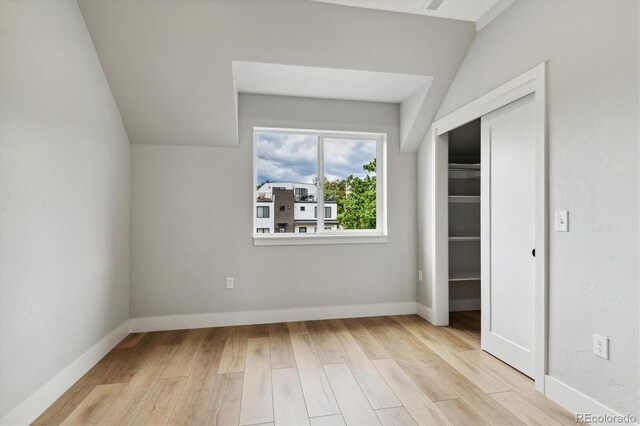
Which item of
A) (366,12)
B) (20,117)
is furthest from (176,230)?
(366,12)

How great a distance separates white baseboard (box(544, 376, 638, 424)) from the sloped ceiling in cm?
246

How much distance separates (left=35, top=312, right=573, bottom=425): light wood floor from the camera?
1851 millimetres

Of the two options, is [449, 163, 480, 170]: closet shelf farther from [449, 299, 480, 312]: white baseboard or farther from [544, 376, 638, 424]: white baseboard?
[544, 376, 638, 424]: white baseboard

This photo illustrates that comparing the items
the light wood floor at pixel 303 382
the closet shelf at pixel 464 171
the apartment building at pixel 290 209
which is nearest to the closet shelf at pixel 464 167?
the closet shelf at pixel 464 171

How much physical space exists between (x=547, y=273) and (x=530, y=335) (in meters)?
0.53

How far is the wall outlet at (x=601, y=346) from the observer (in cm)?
169

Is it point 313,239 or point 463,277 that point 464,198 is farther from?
point 313,239

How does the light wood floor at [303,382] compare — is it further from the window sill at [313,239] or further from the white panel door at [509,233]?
the window sill at [313,239]

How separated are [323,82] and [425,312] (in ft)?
8.38

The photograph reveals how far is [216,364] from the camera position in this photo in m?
2.50

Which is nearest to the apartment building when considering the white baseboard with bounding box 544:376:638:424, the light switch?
the light switch

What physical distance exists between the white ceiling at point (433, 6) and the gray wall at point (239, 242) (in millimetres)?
1194

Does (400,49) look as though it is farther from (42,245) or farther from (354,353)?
(42,245)

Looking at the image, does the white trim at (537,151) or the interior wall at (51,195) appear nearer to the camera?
the interior wall at (51,195)
